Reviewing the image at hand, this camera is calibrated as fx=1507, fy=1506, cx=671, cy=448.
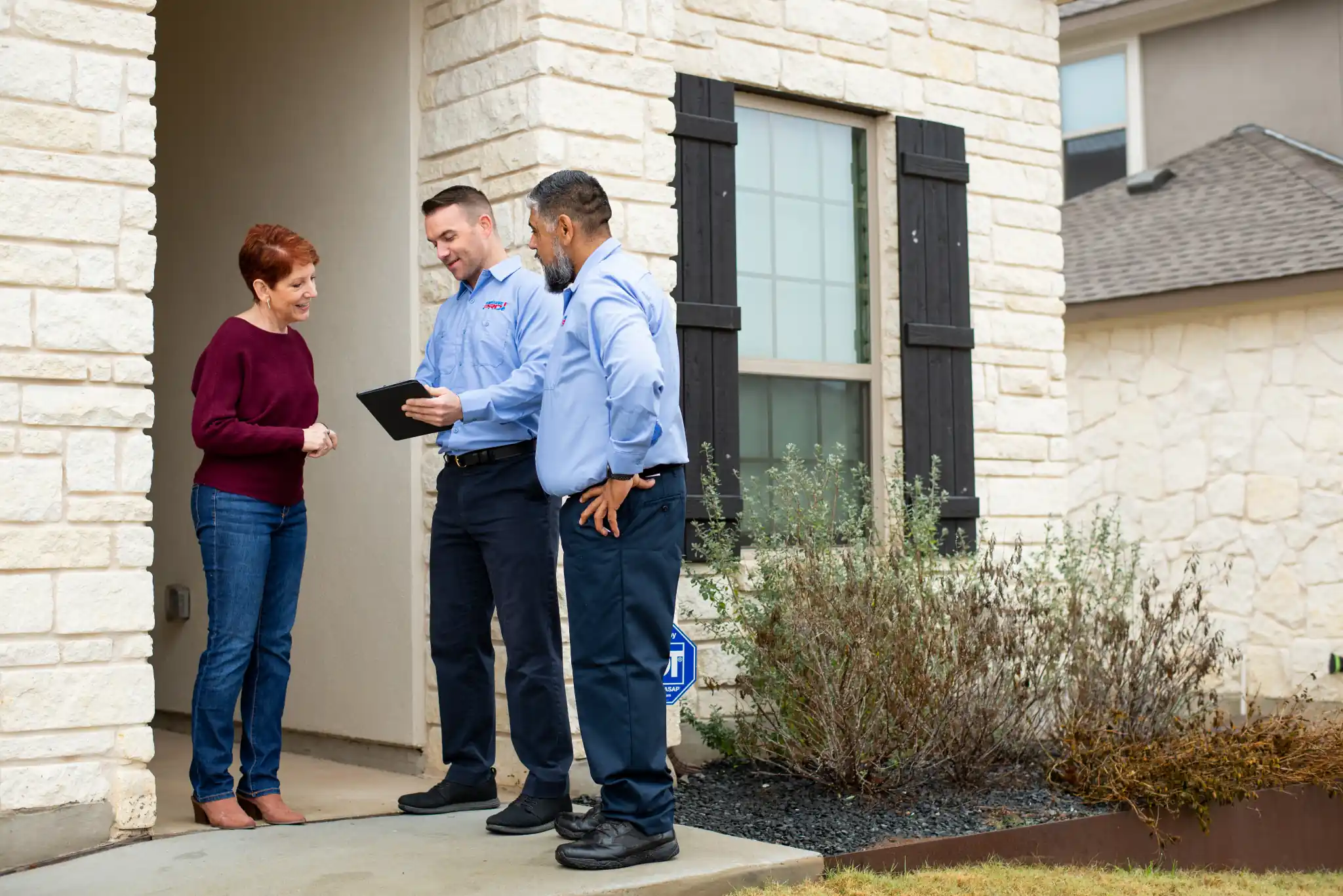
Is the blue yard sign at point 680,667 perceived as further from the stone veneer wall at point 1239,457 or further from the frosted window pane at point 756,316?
the stone veneer wall at point 1239,457

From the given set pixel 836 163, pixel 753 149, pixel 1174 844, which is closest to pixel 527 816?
pixel 1174 844

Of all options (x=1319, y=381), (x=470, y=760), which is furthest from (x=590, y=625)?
(x=1319, y=381)

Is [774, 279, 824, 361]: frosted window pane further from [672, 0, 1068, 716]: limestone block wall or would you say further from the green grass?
the green grass

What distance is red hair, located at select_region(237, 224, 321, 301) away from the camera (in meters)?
4.62

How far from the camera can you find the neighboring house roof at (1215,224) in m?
9.98

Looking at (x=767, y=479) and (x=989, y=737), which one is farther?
(x=767, y=479)

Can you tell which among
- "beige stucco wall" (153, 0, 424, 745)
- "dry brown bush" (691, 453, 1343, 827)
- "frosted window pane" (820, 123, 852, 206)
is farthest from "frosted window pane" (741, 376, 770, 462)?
"beige stucco wall" (153, 0, 424, 745)

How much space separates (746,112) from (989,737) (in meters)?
2.79

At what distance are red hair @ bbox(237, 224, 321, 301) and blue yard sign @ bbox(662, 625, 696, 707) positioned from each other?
6.57 feet

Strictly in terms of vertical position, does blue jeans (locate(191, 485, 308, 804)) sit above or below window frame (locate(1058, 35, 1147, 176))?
below

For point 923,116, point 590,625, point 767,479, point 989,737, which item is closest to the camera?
point 590,625

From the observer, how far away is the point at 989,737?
5648mm

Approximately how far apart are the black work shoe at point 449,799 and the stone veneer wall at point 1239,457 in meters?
6.24

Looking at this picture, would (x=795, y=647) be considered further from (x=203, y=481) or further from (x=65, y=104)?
(x=65, y=104)
